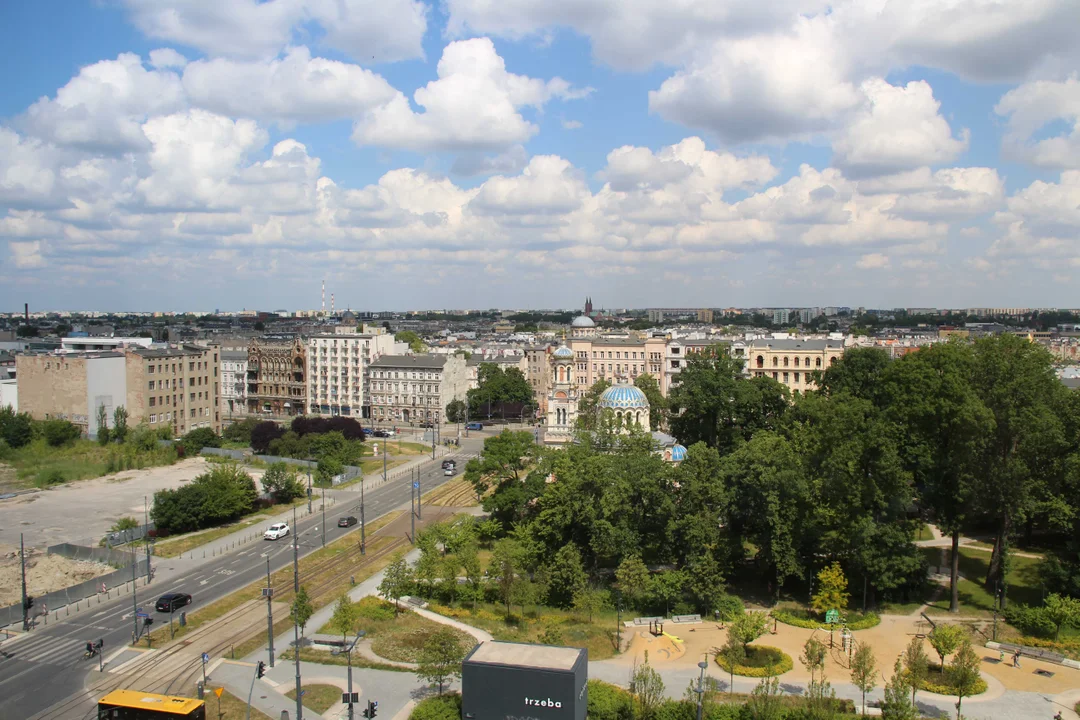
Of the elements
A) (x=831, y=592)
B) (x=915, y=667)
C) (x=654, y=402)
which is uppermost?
(x=654, y=402)

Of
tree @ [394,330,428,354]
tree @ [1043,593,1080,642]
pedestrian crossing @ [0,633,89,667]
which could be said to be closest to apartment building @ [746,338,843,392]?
tree @ [1043,593,1080,642]

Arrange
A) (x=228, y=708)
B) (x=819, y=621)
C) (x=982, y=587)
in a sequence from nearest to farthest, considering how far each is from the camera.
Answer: (x=228, y=708) → (x=819, y=621) → (x=982, y=587)

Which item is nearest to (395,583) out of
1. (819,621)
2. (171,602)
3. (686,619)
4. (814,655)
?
(171,602)

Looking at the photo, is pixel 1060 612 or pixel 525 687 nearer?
pixel 525 687

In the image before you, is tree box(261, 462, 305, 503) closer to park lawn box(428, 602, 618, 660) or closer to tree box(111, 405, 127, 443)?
park lawn box(428, 602, 618, 660)

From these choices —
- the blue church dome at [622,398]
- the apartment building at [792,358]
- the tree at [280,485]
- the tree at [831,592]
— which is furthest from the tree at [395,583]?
the apartment building at [792,358]

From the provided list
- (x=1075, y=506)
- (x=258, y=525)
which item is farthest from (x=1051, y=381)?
(x=258, y=525)

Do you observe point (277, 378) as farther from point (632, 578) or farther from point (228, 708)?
point (228, 708)

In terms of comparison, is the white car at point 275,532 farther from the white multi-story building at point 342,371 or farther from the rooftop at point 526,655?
the white multi-story building at point 342,371
